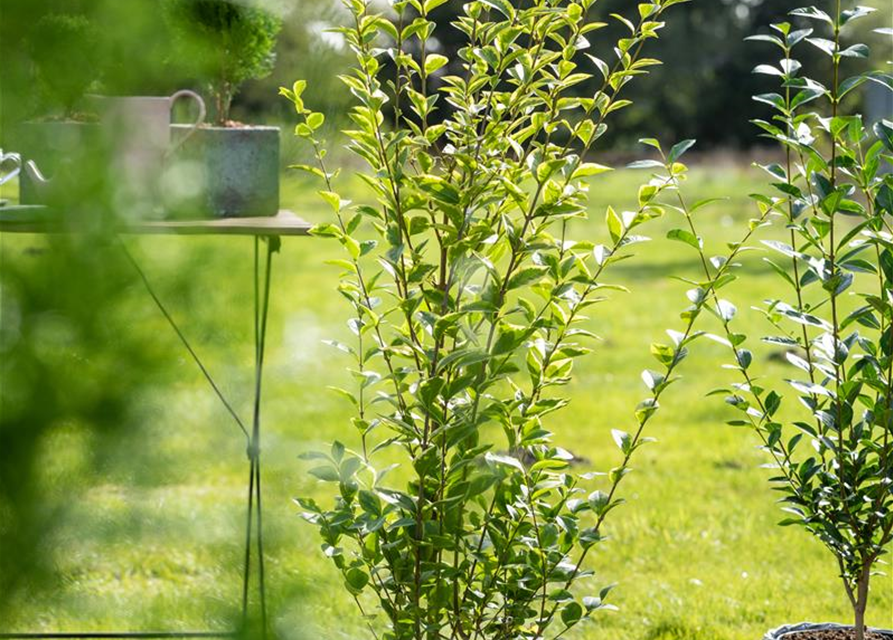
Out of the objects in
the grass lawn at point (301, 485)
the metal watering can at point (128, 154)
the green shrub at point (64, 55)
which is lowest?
the grass lawn at point (301, 485)

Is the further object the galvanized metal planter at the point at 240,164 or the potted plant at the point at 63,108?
the galvanized metal planter at the point at 240,164

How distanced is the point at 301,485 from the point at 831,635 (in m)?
1.92

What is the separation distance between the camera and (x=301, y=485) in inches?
28.3

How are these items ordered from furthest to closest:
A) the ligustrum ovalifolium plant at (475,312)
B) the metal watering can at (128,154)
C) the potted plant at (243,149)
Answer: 1. the potted plant at (243,149)
2. the ligustrum ovalifolium plant at (475,312)
3. the metal watering can at (128,154)

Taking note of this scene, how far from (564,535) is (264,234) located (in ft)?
2.56

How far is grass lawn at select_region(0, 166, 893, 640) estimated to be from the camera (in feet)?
1.53

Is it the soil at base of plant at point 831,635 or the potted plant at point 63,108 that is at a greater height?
the potted plant at point 63,108

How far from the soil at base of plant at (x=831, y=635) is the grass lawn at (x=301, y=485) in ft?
2.47

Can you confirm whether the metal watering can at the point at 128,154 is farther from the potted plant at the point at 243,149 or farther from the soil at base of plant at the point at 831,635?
the soil at base of plant at the point at 831,635

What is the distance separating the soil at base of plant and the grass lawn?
75cm

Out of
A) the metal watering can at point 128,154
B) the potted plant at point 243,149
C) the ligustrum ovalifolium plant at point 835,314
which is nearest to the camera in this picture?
the metal watering can at point 128,154

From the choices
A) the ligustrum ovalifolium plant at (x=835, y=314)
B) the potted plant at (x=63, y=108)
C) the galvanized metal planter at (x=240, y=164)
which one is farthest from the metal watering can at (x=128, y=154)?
the galvanized metal planter at (x=240, y=164)

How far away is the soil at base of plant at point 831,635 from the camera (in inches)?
90.8

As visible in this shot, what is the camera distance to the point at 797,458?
16.1ft
